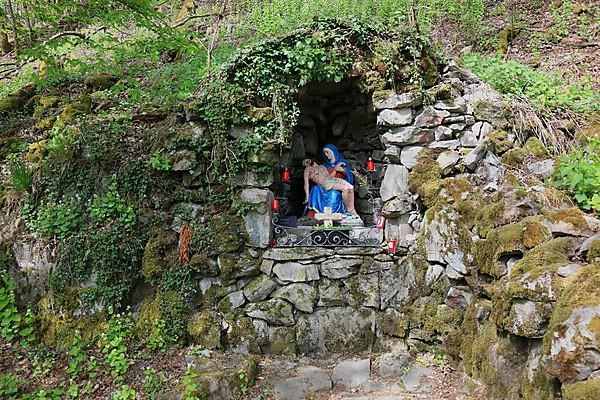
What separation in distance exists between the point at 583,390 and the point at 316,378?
2713mm

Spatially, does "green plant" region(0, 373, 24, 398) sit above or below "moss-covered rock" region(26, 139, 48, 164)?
below

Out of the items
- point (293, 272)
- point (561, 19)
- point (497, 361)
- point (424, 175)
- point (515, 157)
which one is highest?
point (561, 19)

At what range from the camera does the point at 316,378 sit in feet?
14.7

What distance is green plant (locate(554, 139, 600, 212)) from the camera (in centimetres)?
358

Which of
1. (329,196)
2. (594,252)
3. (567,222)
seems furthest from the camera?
(329,196)

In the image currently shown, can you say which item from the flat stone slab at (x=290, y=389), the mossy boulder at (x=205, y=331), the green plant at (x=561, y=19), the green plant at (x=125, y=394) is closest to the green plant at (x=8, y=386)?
the green plant at (x=125, y=394)

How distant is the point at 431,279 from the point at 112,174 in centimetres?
372

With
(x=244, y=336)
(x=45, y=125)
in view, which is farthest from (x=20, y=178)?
(x=244, y=336)

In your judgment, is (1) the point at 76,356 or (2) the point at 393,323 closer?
(1) the point at 76,356

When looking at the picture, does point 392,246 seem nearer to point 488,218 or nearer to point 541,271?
point 488,218

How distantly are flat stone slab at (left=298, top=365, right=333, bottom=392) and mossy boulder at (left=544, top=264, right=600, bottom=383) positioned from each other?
2.38m

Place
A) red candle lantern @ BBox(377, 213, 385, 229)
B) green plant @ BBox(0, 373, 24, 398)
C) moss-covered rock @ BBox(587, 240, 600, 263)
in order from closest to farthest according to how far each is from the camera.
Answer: moss-covered rock @ BBox(587, 240, 600, 263) → green plant @ BBox(0, 373, 24, 398) → red candle lantern @ BBox(377, 213, 385, 229)

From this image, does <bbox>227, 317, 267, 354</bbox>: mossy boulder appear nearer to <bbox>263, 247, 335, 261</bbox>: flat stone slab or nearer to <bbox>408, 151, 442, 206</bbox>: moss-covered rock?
<bbox>263, 247, 335, 261</bbox>: flat stone slab

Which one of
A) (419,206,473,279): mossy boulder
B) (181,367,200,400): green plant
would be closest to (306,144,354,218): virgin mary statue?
(419,206,473,279): mossy boulder
